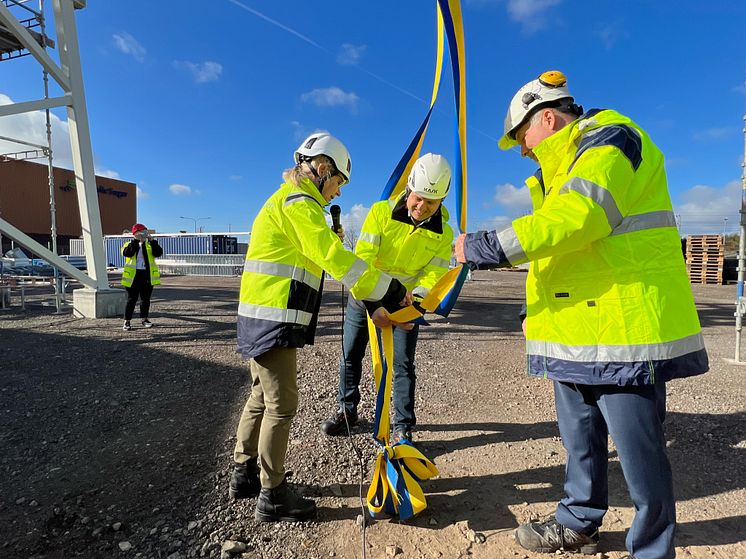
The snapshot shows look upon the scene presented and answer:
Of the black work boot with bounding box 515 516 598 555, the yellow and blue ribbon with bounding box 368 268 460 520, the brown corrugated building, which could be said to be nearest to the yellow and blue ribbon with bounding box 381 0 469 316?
the yellow and blue ribbon with bounding box 368 268 460 520

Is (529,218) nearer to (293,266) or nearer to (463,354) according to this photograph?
(293,266)

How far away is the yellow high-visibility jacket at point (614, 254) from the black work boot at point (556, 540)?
3.07 feet

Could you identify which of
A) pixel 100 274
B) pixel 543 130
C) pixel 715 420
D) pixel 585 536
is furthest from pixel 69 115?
pixel 715 420

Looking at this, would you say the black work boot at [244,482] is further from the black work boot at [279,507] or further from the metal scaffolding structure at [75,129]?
the metal scaffolding structure at [75,129]

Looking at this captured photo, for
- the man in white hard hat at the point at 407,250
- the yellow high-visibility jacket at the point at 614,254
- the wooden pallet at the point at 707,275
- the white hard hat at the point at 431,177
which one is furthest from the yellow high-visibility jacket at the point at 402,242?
the wooden pallet at the point at 707,275

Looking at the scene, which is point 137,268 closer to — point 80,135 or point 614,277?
point 80,135

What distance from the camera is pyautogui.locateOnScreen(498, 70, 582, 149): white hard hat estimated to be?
1.93 meters

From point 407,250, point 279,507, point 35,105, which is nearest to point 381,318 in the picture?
point 407,250

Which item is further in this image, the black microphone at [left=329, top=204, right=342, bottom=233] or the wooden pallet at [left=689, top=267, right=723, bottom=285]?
the wooden pallet at [left=689, top=267, right=723, bottom=285]

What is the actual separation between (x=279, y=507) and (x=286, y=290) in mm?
1239

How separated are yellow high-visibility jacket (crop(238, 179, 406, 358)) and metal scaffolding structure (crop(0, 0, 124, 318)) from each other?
8.20 meters

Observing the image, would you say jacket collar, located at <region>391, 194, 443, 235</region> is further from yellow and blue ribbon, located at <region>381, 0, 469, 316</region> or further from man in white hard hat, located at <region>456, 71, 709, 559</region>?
man in white hard hat, located at <region>456, 71, 709, 559</region>

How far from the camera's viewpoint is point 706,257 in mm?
21672

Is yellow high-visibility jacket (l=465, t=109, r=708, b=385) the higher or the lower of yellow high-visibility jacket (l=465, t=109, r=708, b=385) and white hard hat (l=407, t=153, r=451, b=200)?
the lower
